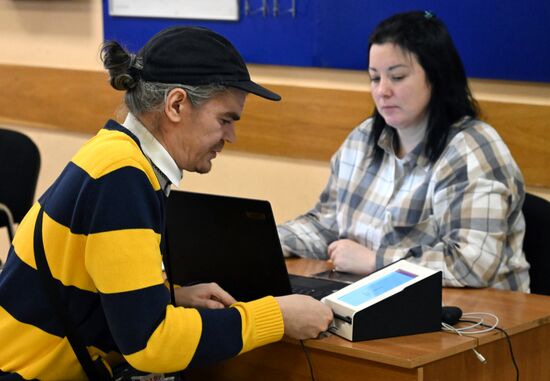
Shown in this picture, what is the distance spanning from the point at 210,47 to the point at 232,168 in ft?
7.20

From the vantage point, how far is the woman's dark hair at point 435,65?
257 cm

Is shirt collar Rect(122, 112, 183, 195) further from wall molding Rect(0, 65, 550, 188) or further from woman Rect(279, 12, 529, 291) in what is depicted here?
woman Rect(279, 12, 529, 291)

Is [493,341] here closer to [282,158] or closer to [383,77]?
[383,77]

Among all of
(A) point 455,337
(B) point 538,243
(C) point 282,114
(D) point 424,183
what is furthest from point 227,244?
(C) point 282,114

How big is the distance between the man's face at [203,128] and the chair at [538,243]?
1088mm

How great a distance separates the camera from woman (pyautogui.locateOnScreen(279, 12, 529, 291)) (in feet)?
7.86

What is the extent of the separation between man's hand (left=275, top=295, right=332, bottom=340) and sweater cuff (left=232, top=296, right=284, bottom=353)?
3cm

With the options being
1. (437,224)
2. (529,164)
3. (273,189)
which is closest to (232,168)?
(273,189)

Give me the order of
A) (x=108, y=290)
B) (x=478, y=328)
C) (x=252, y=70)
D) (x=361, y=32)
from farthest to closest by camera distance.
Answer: (x=252, y=70) → (x=361, y=32) → (x=478, y=328) → (x=108, y=290)

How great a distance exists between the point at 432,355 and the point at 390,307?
0.14 meters

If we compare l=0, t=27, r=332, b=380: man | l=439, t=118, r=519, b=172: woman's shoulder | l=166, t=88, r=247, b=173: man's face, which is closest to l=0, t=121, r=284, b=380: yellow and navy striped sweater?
l=0, t=27, r=332, b=380: man

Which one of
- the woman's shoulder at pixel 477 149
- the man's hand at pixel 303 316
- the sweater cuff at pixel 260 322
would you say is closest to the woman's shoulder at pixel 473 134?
the woman's shoulder at pixel 477 149

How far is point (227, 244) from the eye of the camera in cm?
214

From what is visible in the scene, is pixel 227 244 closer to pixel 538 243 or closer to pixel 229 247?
pixel 229 247
